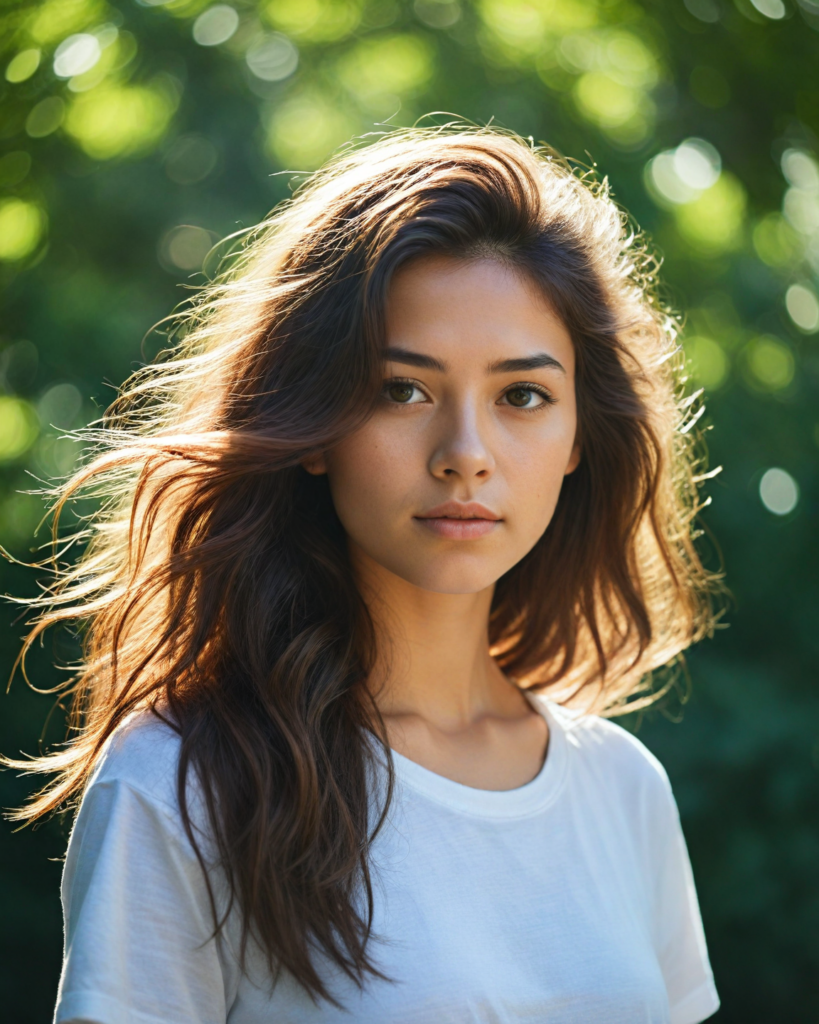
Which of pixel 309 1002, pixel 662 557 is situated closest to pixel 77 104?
pixel 662 557

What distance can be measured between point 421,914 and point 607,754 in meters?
0.71

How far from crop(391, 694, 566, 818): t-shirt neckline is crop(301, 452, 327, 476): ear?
0.51m

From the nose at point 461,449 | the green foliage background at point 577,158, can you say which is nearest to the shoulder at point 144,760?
the nose at point 461,449

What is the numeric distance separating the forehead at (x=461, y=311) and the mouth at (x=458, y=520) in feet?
0.78

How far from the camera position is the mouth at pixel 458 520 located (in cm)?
169

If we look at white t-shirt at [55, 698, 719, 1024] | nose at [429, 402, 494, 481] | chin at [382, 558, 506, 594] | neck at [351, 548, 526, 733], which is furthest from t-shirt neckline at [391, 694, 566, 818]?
nose at [429, 402, 494, 481]

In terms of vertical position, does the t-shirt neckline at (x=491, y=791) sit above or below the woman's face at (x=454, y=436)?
below

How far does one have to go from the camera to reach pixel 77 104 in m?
2.71

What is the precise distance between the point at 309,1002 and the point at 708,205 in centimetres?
237

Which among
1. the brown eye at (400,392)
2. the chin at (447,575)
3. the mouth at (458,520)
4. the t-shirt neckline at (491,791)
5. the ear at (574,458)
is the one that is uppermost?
the ear at (574,458)

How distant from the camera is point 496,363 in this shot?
1.70 metres

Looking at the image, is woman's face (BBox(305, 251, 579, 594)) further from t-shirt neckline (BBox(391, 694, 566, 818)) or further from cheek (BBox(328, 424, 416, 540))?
t-shirt neckline (BBox(391, 694, 566, 818))

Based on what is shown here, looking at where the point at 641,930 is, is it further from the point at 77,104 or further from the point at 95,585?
the point at 77,104

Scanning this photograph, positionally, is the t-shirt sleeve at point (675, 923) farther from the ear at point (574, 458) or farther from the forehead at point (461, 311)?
the forehead at point (461, 311)
